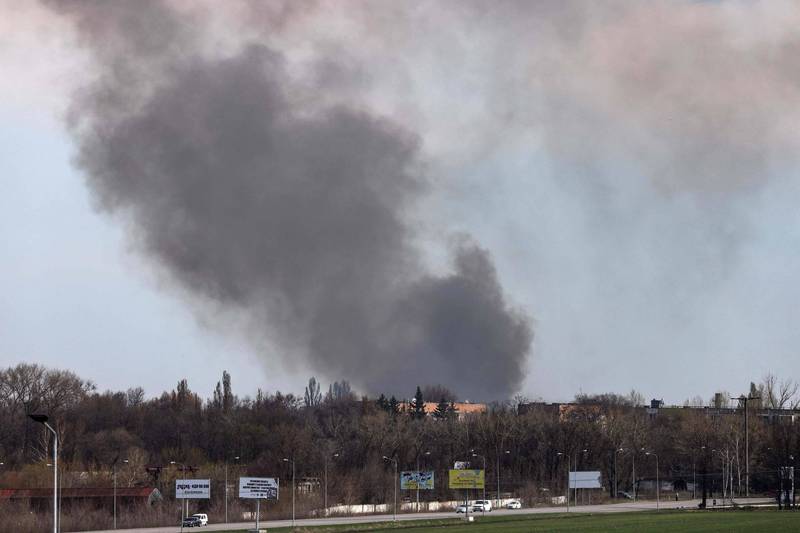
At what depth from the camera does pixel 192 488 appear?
3423 inches

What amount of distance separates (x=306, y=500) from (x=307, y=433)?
5130cm

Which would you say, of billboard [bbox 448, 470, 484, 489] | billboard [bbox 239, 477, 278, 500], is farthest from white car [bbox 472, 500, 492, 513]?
billboard [bbox 239, 477, 278, 500]

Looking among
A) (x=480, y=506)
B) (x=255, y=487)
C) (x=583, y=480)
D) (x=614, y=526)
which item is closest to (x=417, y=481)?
(x=480, y=506)

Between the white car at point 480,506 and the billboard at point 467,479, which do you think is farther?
the billboard at point 467,479

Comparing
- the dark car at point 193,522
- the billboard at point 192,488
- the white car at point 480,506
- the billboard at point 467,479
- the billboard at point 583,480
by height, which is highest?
the billboard at point 192,488

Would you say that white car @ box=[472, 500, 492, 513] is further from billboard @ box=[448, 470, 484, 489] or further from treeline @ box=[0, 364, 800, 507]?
treeline @ box=[0, 364, 800, 507]

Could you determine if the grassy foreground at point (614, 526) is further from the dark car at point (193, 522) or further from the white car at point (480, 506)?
the white car at point (480, 506)

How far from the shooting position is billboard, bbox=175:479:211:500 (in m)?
86.3

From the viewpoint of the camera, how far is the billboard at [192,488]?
8631cm

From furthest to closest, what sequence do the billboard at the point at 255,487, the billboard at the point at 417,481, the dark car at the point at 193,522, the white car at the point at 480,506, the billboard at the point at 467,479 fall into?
the billboard at the point at 417,481 < the billboard at the point at 467,479 < the white car at the point at 480,506 < the dark car at the point at 193,522 < the billboard at the point at 255,487

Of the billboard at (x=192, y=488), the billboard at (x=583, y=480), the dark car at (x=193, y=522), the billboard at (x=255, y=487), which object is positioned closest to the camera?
the billboard at (x=255, y=487)

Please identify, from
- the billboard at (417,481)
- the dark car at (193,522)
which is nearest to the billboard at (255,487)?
the dark car at (193,522)

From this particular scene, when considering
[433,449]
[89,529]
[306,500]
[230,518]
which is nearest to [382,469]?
[433,449]

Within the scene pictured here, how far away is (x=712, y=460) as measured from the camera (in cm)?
15988
